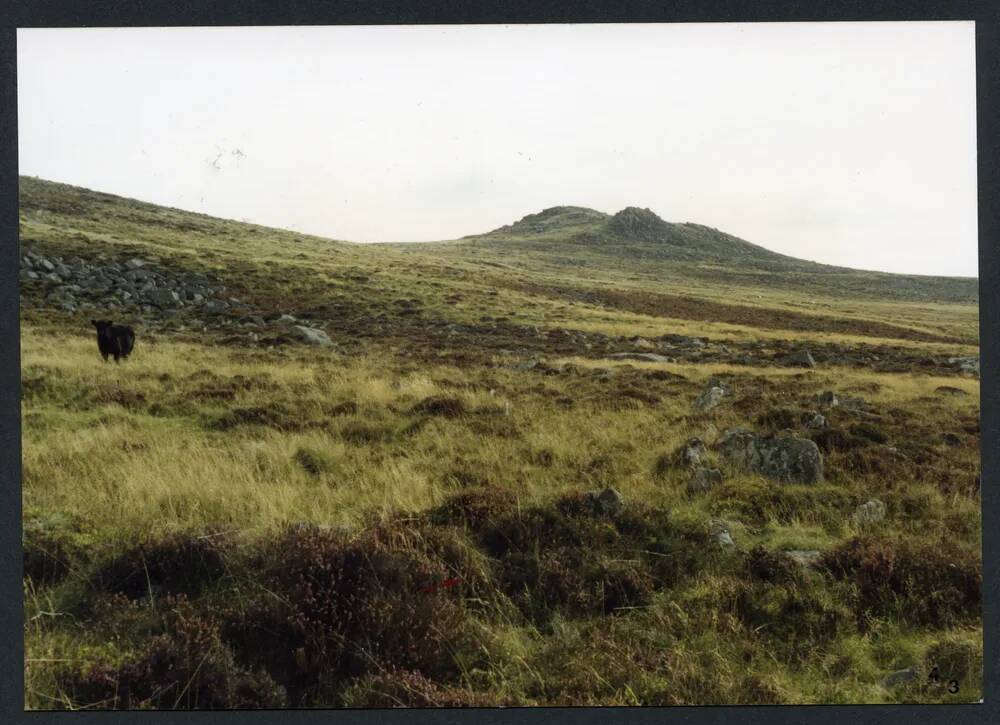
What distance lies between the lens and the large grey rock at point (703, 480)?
6.06 meters

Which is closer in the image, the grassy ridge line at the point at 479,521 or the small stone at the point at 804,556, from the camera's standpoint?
the grassy ridge line at the point at 479,521

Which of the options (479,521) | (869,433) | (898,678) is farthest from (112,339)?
(869,433)

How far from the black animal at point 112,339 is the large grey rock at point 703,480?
11414 millimetres

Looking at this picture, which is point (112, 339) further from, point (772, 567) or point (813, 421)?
point (813, 421)

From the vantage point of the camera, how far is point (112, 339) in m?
11.6

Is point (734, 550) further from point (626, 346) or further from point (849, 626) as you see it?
point (626, 346)

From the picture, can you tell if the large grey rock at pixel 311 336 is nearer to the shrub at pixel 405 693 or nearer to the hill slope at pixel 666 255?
the shrub at pixel 405 693

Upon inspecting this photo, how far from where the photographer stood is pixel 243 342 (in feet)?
51.2

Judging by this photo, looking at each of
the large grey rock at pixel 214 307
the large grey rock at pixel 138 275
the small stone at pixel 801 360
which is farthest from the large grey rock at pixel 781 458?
the large grey rock at pixel 138 275

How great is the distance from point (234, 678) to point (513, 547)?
232cm

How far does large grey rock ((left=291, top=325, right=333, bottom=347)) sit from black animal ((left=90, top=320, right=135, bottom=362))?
4.82 m

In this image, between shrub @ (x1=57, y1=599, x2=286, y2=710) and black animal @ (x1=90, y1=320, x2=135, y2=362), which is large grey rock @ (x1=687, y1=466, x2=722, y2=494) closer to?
shrub @ (x1=57, y1=599, x2=286, y2=710)

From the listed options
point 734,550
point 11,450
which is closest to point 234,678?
point 11,450

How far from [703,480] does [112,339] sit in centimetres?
1194
